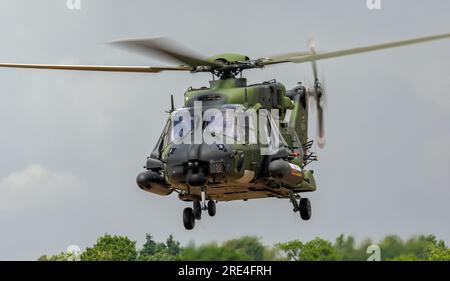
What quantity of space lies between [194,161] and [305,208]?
5.06 metres

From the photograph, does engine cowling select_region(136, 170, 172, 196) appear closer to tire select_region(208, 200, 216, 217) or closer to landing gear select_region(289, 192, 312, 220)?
tire select_region(208, 200, 216, 217)

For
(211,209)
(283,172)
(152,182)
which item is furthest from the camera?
(211,209)

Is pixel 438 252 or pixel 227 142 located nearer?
pixel 227 142

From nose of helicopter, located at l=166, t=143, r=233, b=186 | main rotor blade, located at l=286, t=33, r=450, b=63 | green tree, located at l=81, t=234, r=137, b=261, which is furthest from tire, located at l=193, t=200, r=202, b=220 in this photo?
green tree, located at l=81, t=234, r=137, b=261

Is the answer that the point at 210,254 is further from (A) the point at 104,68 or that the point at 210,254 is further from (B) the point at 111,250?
(B) the point at 111,250

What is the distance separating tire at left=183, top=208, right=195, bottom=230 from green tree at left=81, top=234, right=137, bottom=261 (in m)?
9.14

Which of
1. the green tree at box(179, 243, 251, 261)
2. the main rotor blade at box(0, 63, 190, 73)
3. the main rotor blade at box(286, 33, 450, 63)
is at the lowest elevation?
the green tree at box(179, 243, 251, 261)

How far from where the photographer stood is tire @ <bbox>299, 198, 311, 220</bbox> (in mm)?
28344

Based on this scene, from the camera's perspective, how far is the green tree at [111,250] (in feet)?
123

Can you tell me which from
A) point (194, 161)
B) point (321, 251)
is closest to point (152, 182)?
point (194, 161)

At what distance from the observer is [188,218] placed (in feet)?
88.5

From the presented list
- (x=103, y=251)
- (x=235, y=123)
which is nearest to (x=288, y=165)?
(x=235, y=123)

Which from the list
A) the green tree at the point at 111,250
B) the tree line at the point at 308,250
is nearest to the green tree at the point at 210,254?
the tree line at the point at 308,250
